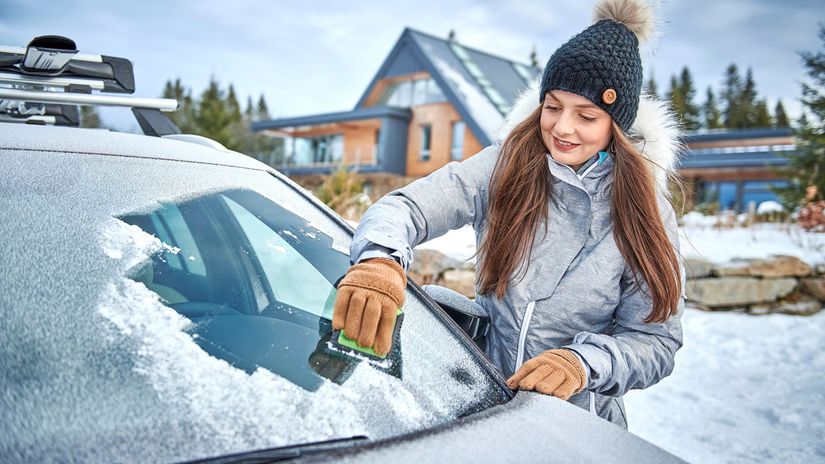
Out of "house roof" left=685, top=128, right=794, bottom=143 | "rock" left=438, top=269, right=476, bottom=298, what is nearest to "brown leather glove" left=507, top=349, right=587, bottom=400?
"rock" left=438, top=269, right=476, bottom=298

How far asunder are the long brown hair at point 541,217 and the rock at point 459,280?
12.3 feet

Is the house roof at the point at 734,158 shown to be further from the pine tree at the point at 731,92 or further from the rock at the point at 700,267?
the pine tree at the point at 731,92

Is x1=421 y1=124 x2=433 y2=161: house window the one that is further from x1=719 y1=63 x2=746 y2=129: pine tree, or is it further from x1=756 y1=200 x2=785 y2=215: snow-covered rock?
x1=719 y1=63 x2=746 y2=129: pine tree

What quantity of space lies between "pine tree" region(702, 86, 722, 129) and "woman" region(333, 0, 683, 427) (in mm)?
57118

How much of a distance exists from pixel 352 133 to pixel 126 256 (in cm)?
2475

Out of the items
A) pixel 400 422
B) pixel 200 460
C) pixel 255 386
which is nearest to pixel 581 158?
pixel 400 422

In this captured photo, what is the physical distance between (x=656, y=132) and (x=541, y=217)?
1.48 feet

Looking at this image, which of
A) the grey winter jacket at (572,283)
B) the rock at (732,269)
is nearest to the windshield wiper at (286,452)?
the grey winter jacket at (572,283)

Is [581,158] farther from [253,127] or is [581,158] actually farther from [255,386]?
[253,127]

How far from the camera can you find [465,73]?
66.9 ft

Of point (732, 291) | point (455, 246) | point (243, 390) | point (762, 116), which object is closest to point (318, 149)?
point (455, 246)

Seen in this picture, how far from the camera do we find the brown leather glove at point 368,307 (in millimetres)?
1036

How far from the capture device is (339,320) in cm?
106

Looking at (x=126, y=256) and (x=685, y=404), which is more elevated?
(x=126, y=256)
